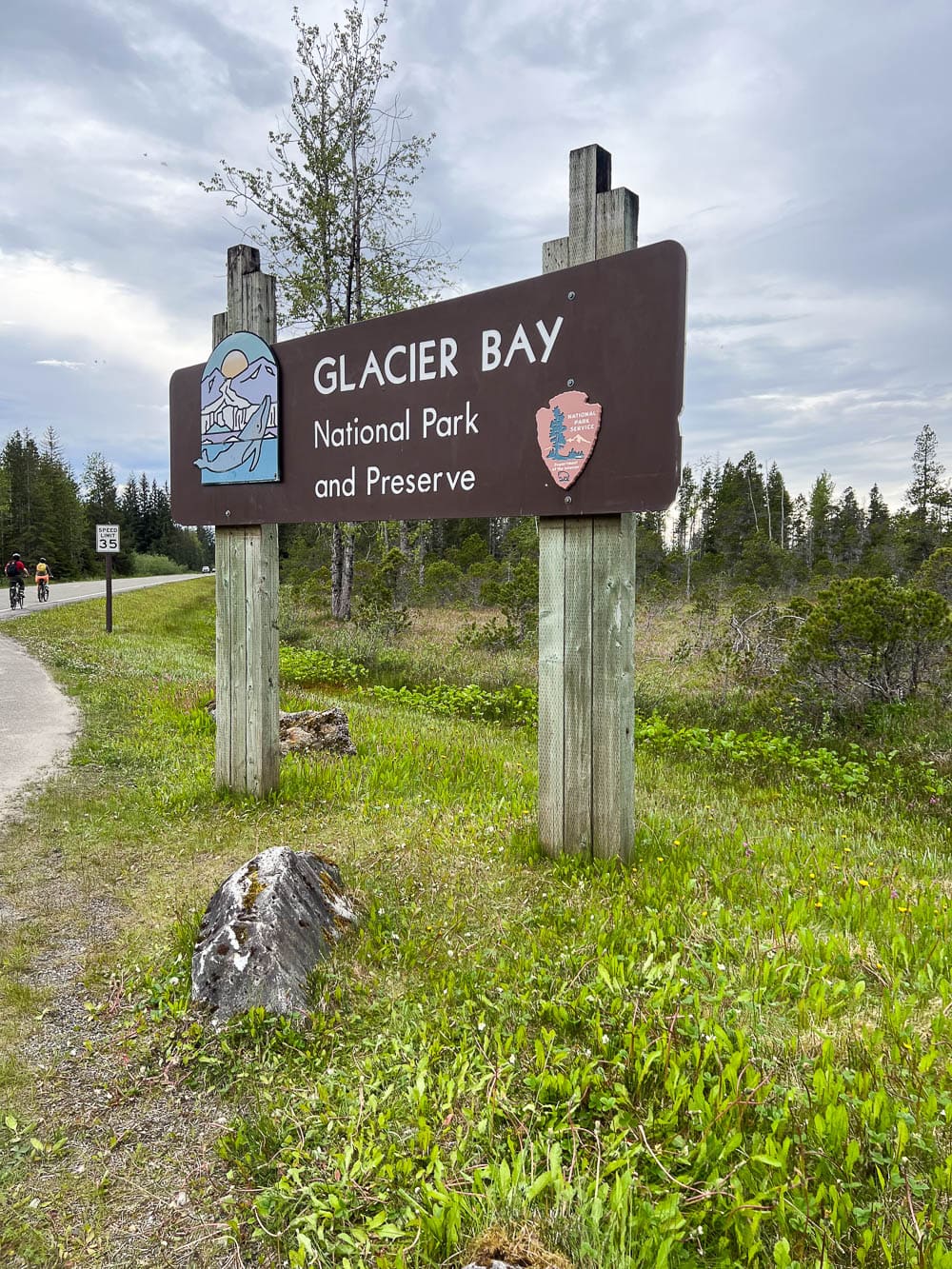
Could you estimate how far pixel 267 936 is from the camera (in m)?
2.97

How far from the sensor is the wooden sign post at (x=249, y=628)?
540cm

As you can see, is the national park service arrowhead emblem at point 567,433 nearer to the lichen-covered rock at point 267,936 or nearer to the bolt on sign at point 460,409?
the bolt on sign at point 460,409

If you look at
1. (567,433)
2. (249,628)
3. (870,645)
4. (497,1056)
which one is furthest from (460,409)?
(870,645)

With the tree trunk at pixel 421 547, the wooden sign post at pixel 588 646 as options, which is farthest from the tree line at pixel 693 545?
the wooden sign post at pixel 588 646

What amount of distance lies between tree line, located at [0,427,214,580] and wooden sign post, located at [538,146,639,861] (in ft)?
109

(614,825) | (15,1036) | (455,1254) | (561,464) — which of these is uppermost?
(561,464)

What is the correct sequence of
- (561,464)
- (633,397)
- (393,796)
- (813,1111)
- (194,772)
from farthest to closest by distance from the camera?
1. (194,772)
2. (393,796)
3. (561,464)
4. (633,397)
5. (813,1111)

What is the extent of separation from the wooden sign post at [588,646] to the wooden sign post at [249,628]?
93.5 inches

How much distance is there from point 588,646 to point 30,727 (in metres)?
7.09

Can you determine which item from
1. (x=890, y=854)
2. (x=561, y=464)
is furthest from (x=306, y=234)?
(x=890, y=854)

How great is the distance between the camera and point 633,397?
136 inches

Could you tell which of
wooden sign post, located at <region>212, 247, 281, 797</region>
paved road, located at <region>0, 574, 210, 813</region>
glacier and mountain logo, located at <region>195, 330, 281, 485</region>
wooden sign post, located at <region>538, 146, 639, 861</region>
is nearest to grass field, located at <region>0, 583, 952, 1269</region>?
wooden sign post, located at <region>538, 146, 639, 861</region>

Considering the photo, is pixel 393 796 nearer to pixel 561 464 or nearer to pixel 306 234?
pixel 561 464

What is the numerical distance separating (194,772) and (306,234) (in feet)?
52.3
